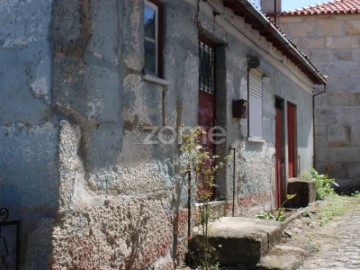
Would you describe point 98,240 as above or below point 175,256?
above

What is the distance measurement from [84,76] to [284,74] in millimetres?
6909

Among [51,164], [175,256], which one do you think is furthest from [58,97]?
[175,256]

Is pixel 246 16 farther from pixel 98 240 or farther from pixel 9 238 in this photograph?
pixel 9 238

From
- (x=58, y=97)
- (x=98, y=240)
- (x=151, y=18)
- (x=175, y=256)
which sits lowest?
(x=175, y=256)

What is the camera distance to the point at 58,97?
10.2ft

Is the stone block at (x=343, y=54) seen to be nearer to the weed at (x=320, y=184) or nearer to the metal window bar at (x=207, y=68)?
the weed at (x=320, y=184)

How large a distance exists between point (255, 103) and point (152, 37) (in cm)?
345

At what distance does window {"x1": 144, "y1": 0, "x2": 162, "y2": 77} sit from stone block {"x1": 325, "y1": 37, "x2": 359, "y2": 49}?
33.8 ft

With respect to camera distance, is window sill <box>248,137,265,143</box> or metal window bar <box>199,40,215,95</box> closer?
metal window bar <box>199,40,215,95</box>

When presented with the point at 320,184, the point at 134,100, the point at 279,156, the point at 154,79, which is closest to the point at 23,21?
the point at 134,100

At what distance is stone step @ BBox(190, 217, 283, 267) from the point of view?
4645mm

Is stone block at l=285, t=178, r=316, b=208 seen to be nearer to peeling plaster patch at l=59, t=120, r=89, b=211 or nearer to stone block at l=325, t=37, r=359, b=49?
stone block at l=325, t=37, r=359, b=49

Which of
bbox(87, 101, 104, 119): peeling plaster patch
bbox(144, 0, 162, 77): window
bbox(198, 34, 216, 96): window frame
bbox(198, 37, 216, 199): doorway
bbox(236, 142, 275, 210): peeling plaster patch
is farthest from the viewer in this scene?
bbox(236, 142, 275, 210): peeling plaster patch

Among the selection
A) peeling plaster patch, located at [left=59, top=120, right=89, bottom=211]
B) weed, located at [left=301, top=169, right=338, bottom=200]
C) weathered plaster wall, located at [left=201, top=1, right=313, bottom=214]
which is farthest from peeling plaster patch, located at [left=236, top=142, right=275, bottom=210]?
peeling plaster patch, located at [left=59, top=120, right=89, bottom=211]
